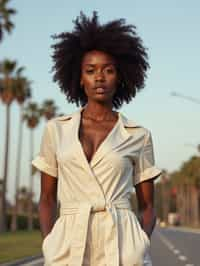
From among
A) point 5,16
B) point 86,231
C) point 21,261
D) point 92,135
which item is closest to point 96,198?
point 86,231

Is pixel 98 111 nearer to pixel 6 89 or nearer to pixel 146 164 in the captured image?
pixel 146 164

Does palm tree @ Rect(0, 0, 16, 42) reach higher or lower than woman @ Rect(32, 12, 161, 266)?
higher

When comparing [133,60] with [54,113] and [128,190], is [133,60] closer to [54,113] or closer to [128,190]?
[128,190]

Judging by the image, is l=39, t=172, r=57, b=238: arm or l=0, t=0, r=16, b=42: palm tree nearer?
l=39, t=172, r=57, b=238: arm

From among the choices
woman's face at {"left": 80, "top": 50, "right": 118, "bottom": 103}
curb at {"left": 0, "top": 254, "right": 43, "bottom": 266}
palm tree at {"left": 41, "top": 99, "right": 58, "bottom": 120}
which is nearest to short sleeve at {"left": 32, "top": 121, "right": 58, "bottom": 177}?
woman's face at {"left": 80, "top": 50, "right": 118, "bottom": 103}

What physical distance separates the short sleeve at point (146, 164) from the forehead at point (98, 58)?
0.37m

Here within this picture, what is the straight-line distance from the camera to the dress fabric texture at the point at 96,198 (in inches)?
150

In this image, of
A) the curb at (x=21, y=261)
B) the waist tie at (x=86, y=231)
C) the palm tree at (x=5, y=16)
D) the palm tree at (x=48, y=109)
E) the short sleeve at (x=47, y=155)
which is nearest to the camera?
the waist tie at (x=86, y=231)

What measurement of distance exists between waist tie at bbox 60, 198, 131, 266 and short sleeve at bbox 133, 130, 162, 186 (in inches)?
12.3

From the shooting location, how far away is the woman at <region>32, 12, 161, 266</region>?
3.83 meters

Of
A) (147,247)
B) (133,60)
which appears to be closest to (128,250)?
(147,247)

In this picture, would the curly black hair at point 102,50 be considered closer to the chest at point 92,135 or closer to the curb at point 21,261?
the chest at point 92,135

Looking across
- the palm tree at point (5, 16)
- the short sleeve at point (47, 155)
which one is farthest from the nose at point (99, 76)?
the palm tree at point (5, 16)

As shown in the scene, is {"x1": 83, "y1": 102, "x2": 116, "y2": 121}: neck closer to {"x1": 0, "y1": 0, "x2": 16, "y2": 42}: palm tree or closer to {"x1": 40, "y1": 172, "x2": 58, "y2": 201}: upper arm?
{"x1": 40, "y1": 172, "x2": 58, "y2": 201}: upper arm
